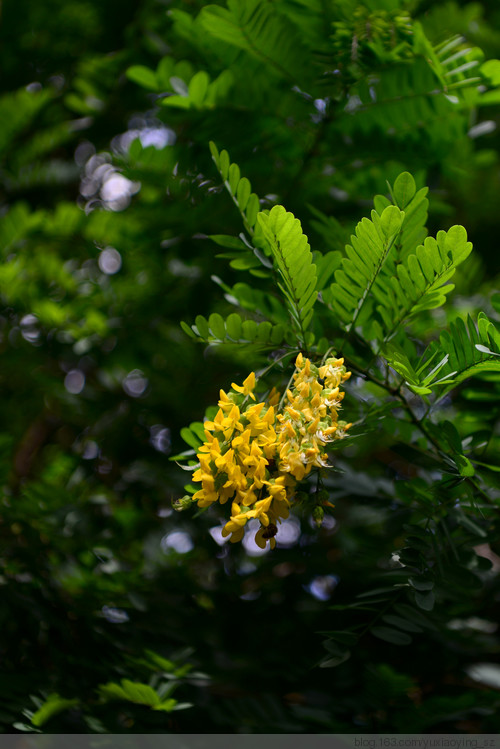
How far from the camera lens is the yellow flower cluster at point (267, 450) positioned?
54cm

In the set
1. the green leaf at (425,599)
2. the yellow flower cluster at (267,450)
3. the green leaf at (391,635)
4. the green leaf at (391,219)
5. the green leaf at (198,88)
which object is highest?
the green leaf at (391,219)

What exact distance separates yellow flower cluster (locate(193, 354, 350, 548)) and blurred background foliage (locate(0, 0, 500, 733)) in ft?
0.70

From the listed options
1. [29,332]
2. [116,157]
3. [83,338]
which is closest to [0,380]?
[29,332]

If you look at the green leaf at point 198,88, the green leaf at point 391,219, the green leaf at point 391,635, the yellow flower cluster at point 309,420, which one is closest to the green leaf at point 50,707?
the green leaf at point 391,635

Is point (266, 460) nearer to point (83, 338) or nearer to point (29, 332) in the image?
point (83, 338)

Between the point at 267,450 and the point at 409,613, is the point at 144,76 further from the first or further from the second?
the point at 409,613

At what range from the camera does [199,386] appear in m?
1.43

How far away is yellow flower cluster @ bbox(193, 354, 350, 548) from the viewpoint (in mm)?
541

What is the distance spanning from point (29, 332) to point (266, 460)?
1.08m

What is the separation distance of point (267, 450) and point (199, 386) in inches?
34.9

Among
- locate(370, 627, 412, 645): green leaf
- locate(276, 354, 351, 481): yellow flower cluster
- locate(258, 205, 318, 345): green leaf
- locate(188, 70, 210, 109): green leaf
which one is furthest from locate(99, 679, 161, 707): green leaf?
locate(188, 70, 210, 109): green leaf

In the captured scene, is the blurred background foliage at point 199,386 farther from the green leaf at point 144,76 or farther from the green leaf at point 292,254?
the green leaf at point 292,254

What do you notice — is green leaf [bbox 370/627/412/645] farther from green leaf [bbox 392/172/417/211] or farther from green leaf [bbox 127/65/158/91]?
green leaf [bbox 127/65/158/91]

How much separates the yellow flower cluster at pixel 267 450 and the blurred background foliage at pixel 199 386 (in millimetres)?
215
